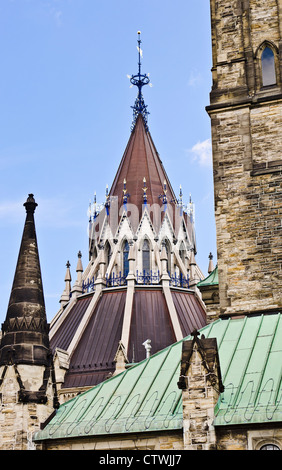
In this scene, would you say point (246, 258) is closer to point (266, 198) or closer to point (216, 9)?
point (266, 198)

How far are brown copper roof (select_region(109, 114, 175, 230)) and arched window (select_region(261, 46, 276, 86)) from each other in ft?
129

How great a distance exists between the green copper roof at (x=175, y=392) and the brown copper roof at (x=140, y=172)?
42489 mm

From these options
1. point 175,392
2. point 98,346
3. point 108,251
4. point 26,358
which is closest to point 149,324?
point 98,346

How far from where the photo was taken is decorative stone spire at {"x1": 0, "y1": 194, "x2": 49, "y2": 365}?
70.2ft

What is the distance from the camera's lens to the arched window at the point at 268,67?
965 inches

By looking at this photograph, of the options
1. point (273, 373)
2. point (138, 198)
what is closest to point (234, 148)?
point (273, 373)

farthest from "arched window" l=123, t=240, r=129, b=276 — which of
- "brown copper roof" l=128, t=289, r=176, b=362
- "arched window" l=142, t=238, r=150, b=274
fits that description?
"brown copper roof" l=128, t=289, r=176, b=362

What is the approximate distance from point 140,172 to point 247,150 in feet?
138

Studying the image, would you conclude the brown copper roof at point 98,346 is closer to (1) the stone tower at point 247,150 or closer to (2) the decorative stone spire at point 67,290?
(2) the decorative stone spire at point 67,290

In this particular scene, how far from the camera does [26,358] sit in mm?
21234

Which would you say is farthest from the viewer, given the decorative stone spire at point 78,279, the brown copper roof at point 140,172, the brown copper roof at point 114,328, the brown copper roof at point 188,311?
the brown copper roof at point 140,172

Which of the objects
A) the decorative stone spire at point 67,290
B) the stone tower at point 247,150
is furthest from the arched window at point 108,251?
the stone tower at point 247,150

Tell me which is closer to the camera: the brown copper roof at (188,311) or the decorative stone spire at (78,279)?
the brown copper roof at (188,311)
